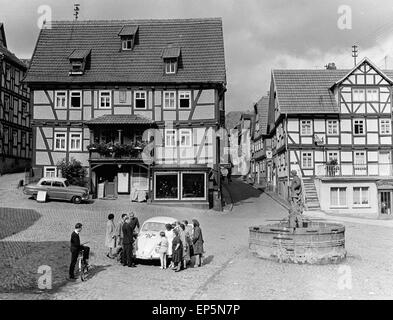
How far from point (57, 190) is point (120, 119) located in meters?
6.82

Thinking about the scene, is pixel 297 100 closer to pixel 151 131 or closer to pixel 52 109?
pixel 151 131

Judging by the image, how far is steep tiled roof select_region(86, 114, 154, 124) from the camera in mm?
32688

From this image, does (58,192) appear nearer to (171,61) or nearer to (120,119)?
(120,119)

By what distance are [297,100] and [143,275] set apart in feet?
91.3

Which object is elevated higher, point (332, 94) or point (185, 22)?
point (185, 22)

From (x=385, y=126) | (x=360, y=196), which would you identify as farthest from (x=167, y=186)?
(x=385, y=126)

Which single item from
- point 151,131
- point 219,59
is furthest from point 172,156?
point 219,59

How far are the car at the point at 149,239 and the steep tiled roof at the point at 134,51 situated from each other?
1885cm

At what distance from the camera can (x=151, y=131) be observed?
3356cm

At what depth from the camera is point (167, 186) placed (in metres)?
32.9

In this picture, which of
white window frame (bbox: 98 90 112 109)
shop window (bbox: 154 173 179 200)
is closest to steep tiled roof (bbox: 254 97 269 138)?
shop window (bbox: 154 173 179 200)

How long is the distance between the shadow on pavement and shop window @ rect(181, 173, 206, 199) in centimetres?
1105

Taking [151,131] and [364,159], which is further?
[364,159]
